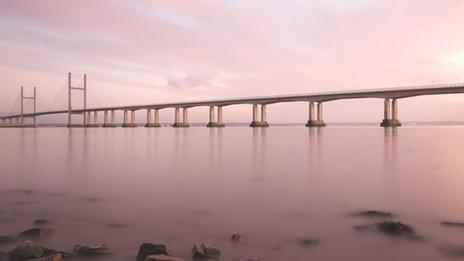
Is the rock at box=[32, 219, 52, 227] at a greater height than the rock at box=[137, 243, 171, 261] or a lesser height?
lesser

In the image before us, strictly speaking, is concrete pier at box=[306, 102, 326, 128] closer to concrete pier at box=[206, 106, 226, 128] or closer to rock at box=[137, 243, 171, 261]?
concrete pier at box=[206, 106, 226, 128]

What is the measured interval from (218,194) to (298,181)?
3625 mm

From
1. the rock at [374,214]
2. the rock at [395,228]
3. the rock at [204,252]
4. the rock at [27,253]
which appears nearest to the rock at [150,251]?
the rock at [204,252]

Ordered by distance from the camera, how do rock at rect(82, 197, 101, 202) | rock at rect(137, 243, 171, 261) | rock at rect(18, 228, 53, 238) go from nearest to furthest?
1. rock at rect(137, 243, 171, 261)
2. rock at rect(18, 228, 53, 238)
3. rock at rect(82, 197, 101, 202)

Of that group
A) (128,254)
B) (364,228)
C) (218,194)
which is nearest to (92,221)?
(128,254)

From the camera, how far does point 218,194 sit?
34.9 feet

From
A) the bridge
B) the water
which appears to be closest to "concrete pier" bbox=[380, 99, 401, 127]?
the bridge

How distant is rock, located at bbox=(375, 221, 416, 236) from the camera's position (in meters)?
6.76

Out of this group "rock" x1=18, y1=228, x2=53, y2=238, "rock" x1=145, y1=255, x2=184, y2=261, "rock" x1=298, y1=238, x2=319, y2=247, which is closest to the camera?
"rock" x1=145, y1=255, x2=184, y2=261

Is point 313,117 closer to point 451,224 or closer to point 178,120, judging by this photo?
point 178,120

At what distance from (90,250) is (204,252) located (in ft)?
5.37

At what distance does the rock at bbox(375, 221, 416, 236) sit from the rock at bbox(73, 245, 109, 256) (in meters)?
4.56

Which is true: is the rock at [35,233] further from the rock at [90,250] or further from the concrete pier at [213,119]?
the concrete pier at [213,119]

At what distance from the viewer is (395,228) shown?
6.91m
